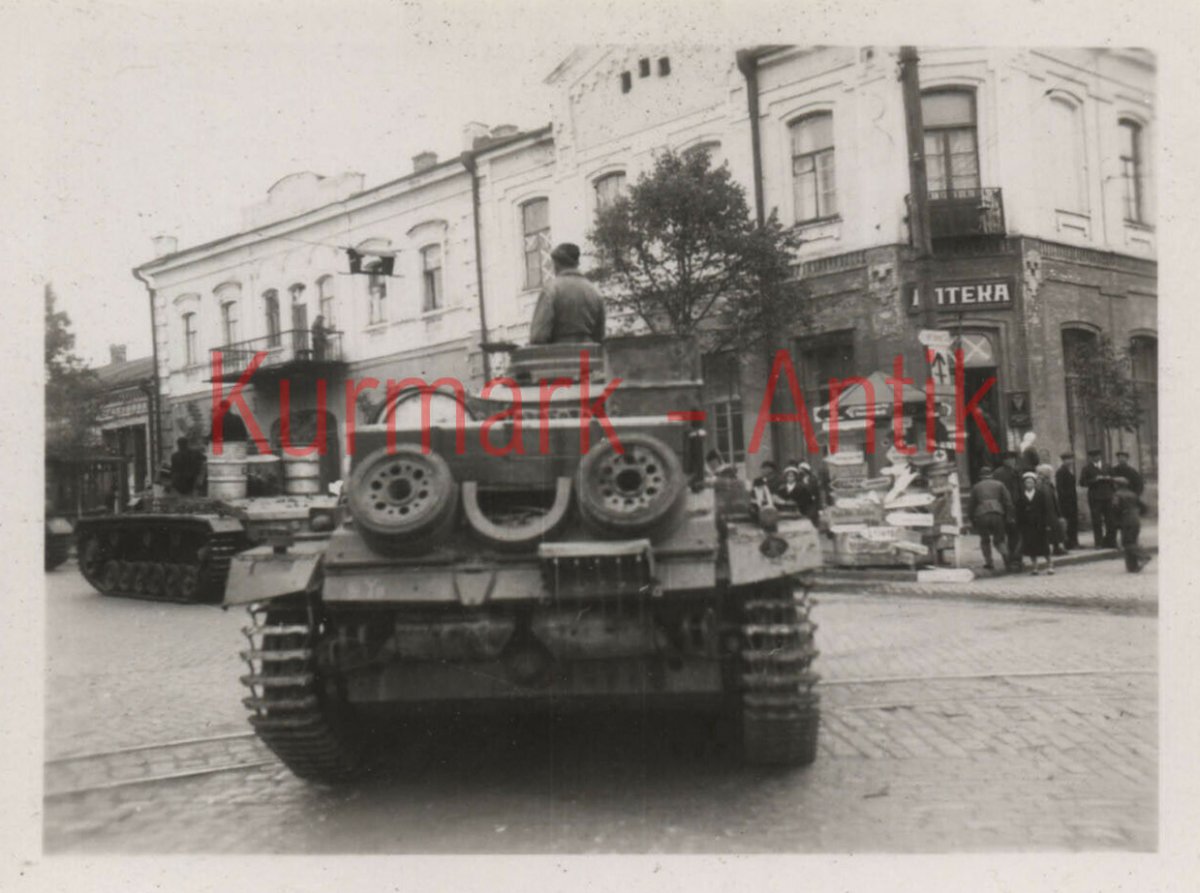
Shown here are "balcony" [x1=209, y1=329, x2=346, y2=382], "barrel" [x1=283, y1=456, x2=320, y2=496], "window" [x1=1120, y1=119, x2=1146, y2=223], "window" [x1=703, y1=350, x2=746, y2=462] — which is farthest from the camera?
"balcony" [x1=209, y1=329, x2=346, y2=382]

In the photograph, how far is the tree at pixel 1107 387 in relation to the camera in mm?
12930

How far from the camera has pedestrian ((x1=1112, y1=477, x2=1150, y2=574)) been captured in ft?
38.9

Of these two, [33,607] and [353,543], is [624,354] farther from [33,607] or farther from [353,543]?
[33,607]

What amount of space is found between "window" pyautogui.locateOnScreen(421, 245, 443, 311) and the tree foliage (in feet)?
39.2

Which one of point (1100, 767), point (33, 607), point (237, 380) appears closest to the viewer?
point (33, 607)

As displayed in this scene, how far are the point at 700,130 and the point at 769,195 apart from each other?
1540mm

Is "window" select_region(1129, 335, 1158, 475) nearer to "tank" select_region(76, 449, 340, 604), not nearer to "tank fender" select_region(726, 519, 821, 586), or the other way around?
"tank fender" select_region(726, 519, 821, 586)

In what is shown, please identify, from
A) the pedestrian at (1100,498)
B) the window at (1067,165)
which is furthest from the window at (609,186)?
the pedestrian at (1100,498)

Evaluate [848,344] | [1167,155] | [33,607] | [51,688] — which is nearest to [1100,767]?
[1167,155]

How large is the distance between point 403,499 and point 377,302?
18.7 m

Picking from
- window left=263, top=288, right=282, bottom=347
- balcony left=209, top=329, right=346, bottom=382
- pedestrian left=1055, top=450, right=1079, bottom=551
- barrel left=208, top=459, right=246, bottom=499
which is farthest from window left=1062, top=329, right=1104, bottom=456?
window left=263, top=288, right=282, bottom=347

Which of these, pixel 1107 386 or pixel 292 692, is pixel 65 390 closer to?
pixel 292 692

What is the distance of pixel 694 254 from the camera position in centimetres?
1623

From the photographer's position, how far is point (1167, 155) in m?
5.22
